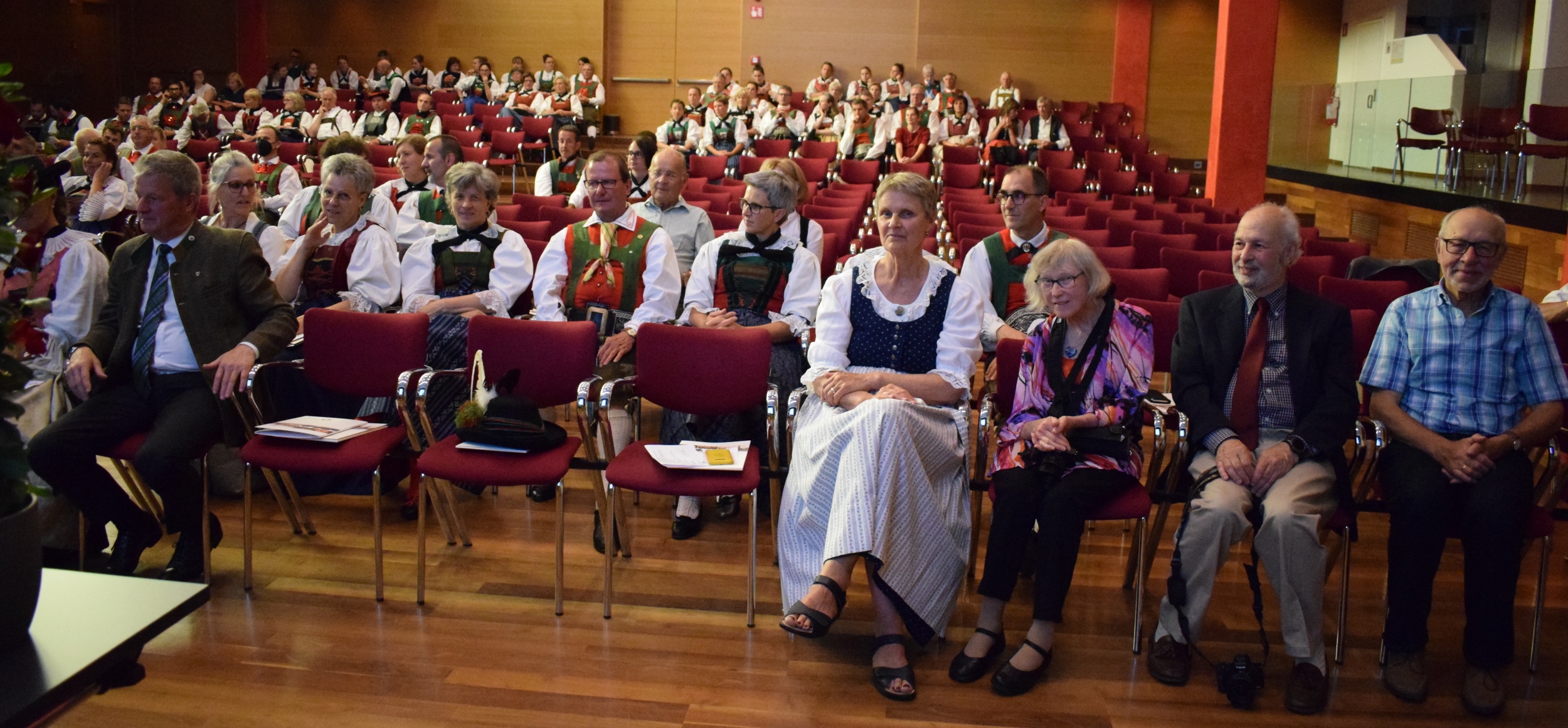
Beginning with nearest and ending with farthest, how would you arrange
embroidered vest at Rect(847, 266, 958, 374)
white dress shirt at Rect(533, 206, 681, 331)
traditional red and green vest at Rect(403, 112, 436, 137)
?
embroidered vest at Rect(847, 266, 958, 374), white dress shirt at Rect(533, 206, 681, 331), traditional red and green vest at Rect(403, 112, 436, 137)

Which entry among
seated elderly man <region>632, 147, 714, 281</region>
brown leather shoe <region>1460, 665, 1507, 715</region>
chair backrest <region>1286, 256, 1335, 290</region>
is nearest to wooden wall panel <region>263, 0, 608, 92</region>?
seated elderly man <region>632, 147, 714, 281</region>

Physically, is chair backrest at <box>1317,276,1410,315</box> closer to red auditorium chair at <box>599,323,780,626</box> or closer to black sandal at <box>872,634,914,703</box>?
red auditorium chair at <box>599,323,780,626</box>

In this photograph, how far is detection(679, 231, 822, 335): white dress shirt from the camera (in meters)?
4.16

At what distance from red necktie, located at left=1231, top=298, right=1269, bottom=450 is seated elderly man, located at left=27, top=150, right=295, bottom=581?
276 cm

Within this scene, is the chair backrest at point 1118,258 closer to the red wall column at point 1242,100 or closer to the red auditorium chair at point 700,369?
the red auditorium chair at point 700,369

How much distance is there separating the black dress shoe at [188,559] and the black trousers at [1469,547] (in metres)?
3.21

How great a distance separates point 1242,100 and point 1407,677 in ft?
26.0

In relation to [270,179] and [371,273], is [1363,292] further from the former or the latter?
[270,179]

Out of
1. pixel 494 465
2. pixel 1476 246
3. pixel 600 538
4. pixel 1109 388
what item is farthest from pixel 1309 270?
pixel 494 465

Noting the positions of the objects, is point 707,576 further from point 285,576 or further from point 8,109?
point 8,109

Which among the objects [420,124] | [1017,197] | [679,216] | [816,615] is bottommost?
[816,615]

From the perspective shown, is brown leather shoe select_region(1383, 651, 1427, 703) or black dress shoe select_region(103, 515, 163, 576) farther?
black dress shoe select_region(103, 515, 163, 576)

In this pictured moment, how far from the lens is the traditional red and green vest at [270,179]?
7.52 metres

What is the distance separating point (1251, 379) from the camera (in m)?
3.19
